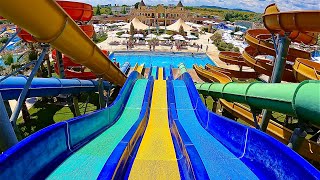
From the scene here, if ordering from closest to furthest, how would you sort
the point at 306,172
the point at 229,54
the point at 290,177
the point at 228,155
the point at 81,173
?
the point at 306,172, the point at 290,177, the point at 81,173, the point at 228,155, the point at 229,54

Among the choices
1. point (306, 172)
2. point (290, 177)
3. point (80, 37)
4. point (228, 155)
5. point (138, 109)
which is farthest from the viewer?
point (138, 109)

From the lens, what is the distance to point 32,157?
3582mm

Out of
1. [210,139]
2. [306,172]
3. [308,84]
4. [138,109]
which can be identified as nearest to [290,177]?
[306,172]

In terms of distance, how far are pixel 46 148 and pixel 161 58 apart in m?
25.4

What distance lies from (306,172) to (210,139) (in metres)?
3.15

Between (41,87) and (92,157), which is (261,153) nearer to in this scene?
(92,157)

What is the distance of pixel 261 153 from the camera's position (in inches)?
167

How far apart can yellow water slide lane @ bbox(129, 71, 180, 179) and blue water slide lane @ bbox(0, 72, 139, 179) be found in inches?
49.9

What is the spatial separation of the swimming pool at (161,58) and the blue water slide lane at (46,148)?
72.0 feet

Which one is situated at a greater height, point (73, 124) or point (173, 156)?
point (73, 124)

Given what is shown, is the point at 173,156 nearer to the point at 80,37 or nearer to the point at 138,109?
the point at 80,37

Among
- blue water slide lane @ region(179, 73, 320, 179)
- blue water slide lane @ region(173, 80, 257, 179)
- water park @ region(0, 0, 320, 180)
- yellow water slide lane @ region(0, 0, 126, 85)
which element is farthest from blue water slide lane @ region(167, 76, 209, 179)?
yellow water slide lane @ region(0, 0, 126, 85)

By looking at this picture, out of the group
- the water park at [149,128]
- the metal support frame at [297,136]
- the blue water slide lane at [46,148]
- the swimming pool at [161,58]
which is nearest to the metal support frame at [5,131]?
the water park at [149,128]

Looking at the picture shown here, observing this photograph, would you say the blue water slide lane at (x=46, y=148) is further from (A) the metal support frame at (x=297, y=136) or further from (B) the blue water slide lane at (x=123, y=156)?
(A) the metal support frame at (x=297, y=136)
